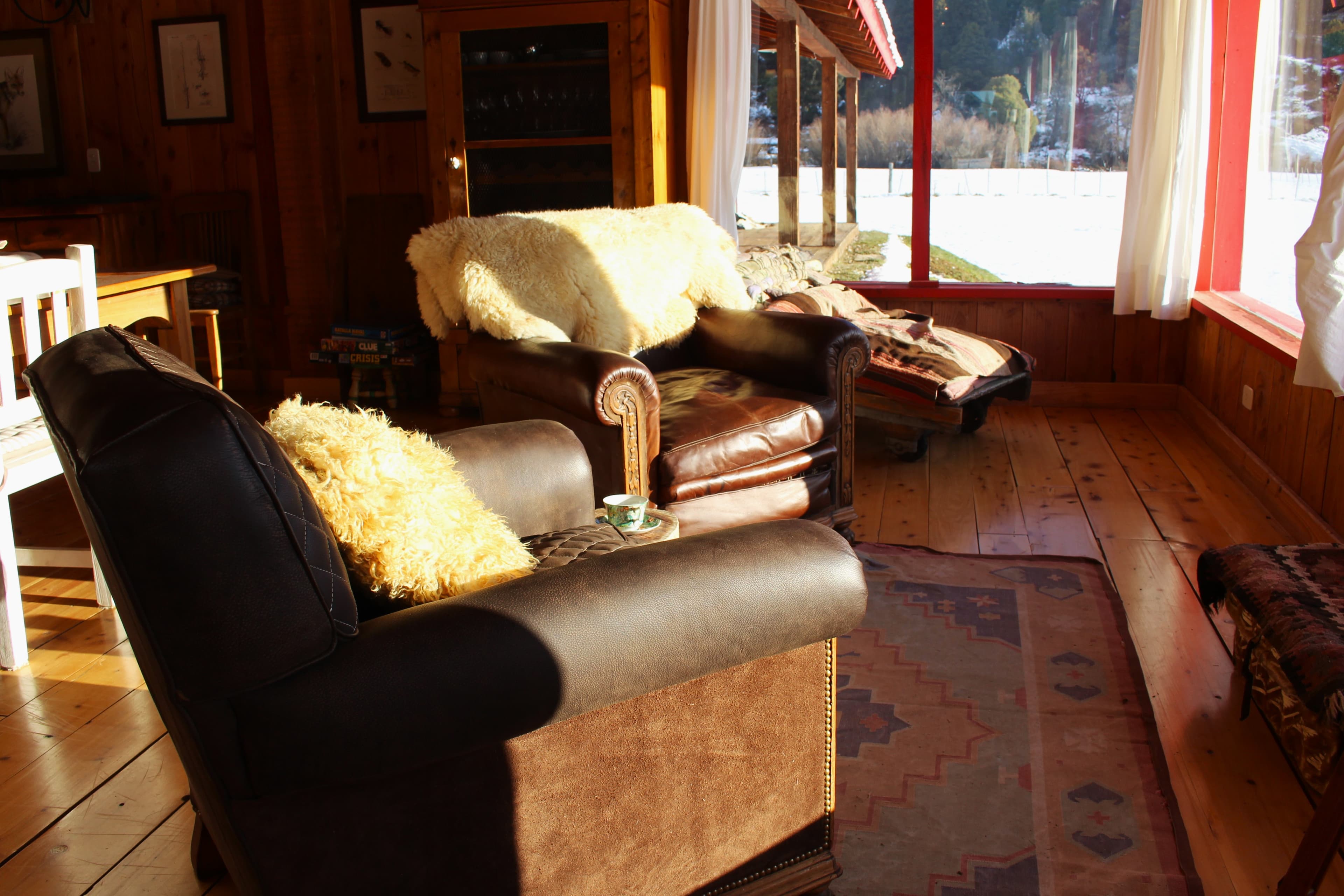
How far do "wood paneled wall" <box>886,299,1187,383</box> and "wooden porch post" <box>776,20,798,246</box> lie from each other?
0.82 metres

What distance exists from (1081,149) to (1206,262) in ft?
2.38

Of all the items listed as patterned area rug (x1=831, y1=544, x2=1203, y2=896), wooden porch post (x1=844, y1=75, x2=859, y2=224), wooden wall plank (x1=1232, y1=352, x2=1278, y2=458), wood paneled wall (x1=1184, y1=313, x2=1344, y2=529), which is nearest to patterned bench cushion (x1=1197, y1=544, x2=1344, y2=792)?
patterned area rug (x1=831, y1=544, x2=1203, y2=896)

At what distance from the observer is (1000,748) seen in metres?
1.93

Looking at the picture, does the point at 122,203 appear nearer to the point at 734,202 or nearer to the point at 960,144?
the point at 734,202

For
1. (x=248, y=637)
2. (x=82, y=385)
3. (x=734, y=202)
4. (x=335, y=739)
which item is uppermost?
(x=734, y=202)

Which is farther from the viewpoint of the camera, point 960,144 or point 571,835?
point 960,144

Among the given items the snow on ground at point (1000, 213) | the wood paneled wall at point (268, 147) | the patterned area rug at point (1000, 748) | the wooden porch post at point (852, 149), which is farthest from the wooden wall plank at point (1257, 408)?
the wood paneled wall at point (268, 147)

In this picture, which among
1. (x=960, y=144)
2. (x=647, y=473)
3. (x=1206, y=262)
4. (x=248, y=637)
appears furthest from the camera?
(x=960, y=144)

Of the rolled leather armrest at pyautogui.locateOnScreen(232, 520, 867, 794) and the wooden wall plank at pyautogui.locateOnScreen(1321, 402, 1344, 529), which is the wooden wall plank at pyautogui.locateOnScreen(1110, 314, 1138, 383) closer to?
the wooden wall plank at pyautogui.locateOnScreen(1321, 402, 1344, 529)

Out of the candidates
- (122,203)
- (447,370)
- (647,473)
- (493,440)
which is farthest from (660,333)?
(122,203)

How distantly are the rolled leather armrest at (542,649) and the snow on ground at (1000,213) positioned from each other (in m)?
3.76

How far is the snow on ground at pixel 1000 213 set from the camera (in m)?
4.58

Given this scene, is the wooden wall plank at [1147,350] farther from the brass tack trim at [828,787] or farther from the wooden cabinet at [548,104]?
the brass tack trim at [828,787]

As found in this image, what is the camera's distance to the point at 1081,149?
14.8ft
